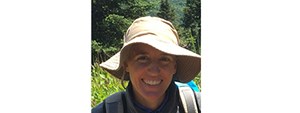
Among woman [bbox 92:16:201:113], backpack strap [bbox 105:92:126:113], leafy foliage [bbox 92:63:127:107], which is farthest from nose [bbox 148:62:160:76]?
leafy foliage [bbox 92:63:127:107]

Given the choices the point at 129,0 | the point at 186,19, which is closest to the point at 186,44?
the point at 186,19

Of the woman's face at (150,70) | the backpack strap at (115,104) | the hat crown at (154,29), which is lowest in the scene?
the backpack strap at (115,104)

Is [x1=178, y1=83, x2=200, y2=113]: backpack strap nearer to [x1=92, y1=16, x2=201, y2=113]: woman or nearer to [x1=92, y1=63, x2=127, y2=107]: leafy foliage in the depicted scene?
[x1=92, y1=16, x2=201, y2=113]: woman

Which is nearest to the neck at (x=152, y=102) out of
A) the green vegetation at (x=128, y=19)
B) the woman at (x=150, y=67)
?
the woman at (x=150, y=67)

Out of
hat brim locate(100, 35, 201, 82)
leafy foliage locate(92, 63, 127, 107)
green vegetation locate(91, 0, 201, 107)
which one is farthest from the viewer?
leafy foliage locate(92, 63, 127, 107)

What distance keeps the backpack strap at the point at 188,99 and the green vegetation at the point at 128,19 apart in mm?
63

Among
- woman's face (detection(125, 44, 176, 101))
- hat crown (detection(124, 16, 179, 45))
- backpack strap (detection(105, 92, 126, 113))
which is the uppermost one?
hat crown (detection(124, 16, 179, 45))

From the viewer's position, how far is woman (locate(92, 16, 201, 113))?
78 centimetres

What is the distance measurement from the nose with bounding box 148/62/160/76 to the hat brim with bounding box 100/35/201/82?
0.13 ft

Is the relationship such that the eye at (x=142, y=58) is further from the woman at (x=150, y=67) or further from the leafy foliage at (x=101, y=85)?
the leafy foliage at (x=101, y=85)

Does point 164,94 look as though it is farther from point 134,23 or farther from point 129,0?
point 129,0

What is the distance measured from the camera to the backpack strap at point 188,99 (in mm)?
831
